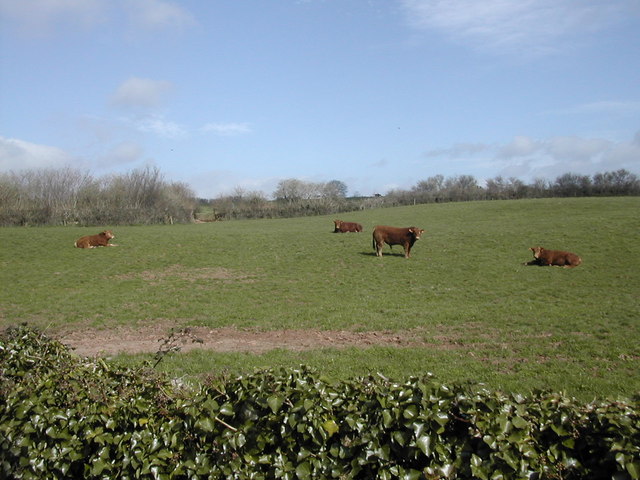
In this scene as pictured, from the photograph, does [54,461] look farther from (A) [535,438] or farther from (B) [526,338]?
(B) [526,338]

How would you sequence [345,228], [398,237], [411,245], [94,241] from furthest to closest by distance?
[345,228], [94,241], [398,237], [411,245]

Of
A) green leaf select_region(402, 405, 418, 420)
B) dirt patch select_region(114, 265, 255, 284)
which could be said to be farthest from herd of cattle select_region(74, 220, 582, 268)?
green leaf select_region(402, 405, 418, 420)

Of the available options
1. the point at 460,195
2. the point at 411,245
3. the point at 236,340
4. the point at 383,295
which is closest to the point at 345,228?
the point at 411,245

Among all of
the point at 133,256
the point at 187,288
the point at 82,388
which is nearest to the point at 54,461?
the point at 82,388

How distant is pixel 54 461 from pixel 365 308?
11.0m

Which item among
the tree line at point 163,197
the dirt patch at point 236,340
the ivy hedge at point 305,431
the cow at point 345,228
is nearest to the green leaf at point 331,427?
the ivy hedge at point 305,431

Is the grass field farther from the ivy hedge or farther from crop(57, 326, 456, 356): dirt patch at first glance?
the ivy hedge

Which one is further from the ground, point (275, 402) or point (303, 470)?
point (275, 402)

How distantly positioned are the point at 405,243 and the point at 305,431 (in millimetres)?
20619

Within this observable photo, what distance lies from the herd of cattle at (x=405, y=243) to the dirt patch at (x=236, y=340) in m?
11.6

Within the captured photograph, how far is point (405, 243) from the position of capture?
23.3m

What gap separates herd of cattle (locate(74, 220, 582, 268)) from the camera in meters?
20.0

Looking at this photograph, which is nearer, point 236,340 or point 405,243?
point 236,340

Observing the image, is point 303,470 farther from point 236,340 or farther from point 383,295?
point 383,295
